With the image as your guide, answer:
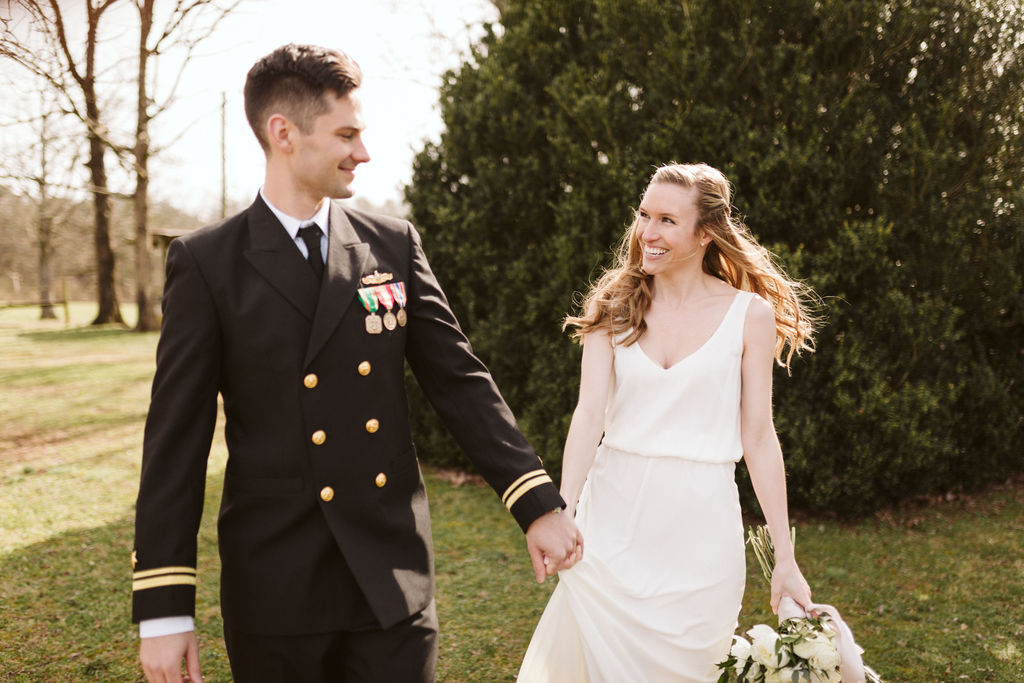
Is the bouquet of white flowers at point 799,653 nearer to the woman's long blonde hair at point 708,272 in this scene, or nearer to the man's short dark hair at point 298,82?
the woman's long blonde hair at point 708,272

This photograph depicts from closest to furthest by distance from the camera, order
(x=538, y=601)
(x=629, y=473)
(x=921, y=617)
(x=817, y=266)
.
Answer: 1. (x=629, y=473)
2. (x=921, y=617)
3. (x=538, y=601)
4. (x=817, y=266)

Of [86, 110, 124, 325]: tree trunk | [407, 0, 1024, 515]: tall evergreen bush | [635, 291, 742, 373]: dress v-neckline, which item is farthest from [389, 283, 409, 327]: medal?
[86, 110, 124, 325]: tree trunk

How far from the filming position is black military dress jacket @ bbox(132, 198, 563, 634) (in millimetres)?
2143

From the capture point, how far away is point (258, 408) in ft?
7.41

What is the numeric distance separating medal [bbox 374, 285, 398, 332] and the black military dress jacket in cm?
4

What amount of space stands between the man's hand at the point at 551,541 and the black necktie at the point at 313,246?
1.10 metres

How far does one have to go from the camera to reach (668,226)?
3.43 m

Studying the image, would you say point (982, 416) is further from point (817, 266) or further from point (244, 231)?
point (244, 231)

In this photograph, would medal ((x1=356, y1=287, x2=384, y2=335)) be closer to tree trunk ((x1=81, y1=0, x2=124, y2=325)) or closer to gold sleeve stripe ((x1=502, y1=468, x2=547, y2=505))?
gold sleeve stripe ((x1=502, y1=468, x2=547, y2=505))

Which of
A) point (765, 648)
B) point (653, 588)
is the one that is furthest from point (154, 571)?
point (765, 648)

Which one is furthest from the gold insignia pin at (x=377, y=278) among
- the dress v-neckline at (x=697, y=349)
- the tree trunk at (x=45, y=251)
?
the tree trunk at (x=45, y=251)

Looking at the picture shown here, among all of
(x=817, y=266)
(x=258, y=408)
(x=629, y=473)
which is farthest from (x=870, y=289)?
(x=258, y=408)

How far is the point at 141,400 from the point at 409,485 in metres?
12.8

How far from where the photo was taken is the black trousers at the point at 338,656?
2.27 m
